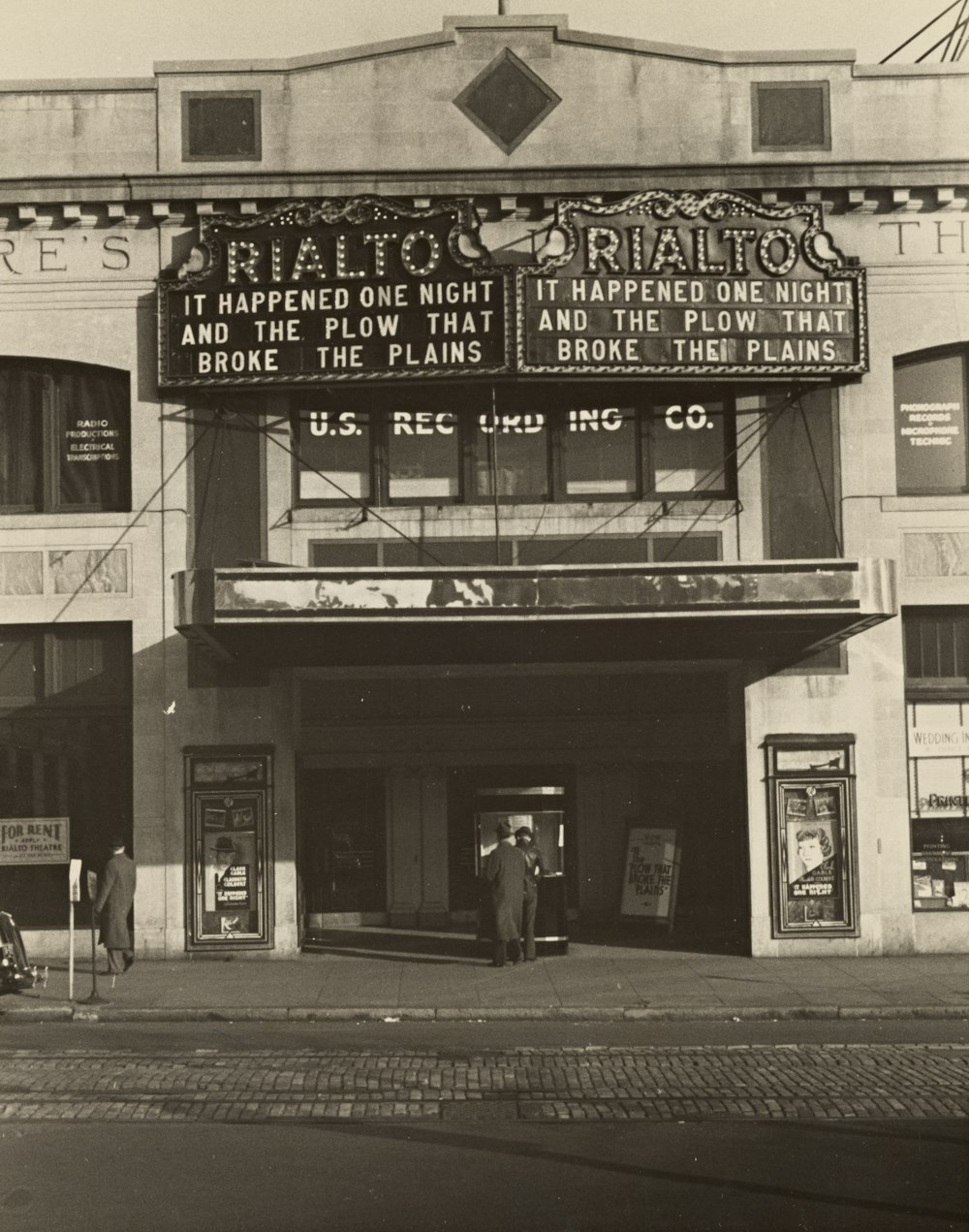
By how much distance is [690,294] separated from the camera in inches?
790

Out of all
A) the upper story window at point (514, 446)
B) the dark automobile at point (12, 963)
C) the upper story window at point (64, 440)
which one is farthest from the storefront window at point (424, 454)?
the dark automobile at point (12, 963)

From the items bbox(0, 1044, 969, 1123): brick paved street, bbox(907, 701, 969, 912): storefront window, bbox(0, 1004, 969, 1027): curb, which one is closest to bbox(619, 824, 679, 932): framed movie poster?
bbox(907, 701, 969, 912): storefront window

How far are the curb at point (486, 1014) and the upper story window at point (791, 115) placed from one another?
1146 cm

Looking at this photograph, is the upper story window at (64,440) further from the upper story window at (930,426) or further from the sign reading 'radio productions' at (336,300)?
the upper story window at (930,426)

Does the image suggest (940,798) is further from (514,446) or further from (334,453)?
(334,453)

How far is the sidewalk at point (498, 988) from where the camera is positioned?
16.0m

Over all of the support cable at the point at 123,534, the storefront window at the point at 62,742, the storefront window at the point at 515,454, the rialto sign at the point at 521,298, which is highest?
the rialto sign at the point at 521,298

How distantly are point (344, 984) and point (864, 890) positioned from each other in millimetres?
7020

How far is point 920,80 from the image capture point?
20.9 meters

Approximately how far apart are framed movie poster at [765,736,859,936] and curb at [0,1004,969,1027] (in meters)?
4.21

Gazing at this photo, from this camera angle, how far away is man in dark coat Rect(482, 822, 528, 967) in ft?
62.6

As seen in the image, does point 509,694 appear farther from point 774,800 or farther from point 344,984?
point 344,984

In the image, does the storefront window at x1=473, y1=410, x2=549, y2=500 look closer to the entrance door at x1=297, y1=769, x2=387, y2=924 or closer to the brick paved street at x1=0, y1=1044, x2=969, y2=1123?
the entrance door at x1=297, y1=769, x2=387, y2=924

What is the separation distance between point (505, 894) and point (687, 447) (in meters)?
6.45
